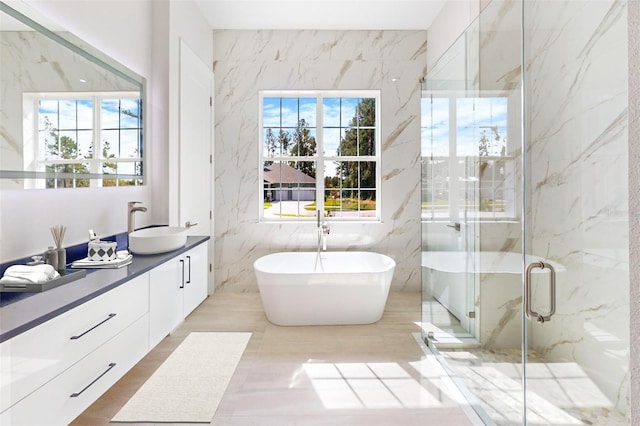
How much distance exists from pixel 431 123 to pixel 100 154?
7.78 ft

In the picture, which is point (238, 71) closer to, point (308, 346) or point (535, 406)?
point (308, 346)

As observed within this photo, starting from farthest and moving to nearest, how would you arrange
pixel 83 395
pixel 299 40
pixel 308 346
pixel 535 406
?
pixel 299 40 < pixel 308 346 < pixel 535 406 < pixel 83 395

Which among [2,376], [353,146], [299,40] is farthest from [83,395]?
[299,40]

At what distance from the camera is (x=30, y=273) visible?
5.45ft

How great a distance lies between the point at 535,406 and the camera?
1768 mm

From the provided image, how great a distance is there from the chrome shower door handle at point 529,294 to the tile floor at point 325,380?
69 centimetres

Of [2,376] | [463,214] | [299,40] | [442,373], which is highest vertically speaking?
[299,40]

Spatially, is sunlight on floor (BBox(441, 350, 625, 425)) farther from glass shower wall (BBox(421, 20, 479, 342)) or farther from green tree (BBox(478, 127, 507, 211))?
green tree (BBox(478, 127, 507, 211))

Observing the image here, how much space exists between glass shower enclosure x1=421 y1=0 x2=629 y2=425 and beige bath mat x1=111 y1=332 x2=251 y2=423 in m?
1.48

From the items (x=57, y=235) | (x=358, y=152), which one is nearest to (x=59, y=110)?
(x=57, y=235)

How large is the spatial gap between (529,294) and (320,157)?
3202 millimetres

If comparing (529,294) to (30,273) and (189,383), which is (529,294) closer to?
(189,383)

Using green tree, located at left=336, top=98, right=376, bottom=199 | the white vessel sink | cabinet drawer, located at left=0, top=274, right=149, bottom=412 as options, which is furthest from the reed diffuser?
green tree, located at left=336, top=98, right=376, bottom=199

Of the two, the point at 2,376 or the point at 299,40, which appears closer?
the point at 2,376
